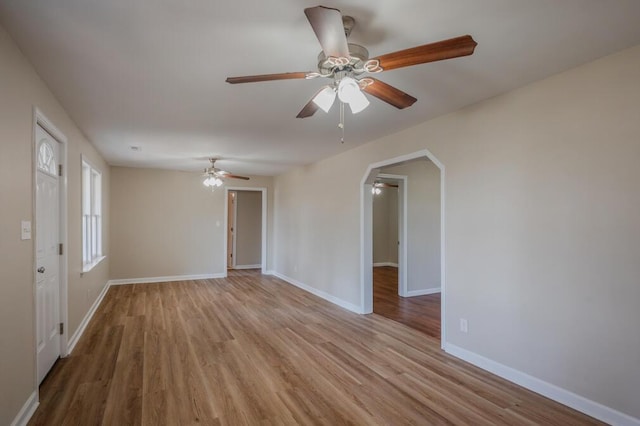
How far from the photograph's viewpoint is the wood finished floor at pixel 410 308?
442 cm

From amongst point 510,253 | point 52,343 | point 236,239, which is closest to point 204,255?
point 236,239

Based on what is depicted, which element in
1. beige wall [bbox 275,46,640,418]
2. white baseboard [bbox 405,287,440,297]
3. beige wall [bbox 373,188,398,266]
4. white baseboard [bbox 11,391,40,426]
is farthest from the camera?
beige wall [bbox 373,188,398,266]

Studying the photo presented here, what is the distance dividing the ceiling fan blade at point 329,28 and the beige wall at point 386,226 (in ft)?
27.1

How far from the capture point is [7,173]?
1.99 metres

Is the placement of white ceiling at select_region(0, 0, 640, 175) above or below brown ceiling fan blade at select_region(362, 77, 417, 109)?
above

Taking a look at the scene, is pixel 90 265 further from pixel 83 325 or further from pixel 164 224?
pixel 164 224

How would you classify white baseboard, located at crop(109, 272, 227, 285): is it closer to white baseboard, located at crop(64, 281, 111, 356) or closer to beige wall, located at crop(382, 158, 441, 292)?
white baseboard, located at crop(64, 281, 111, 356)

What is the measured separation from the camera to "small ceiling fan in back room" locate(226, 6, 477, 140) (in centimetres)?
149

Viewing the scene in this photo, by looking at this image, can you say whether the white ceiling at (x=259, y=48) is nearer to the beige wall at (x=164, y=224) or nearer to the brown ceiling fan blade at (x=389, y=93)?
the brown ceiling fan blade at (x=389, y=93)

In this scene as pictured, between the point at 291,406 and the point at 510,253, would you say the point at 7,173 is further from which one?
the point at 510,253

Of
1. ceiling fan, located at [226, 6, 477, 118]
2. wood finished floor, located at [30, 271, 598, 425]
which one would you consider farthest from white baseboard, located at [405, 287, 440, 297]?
ceiling fan, located at [226, 6, 477, 118]

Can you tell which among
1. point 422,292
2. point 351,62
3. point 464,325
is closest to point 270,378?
point 464,325

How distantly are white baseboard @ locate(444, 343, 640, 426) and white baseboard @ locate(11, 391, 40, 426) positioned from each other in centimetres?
352

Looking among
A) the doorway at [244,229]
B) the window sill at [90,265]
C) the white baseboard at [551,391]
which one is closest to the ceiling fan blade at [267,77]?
the white baseboard at [551,391]
